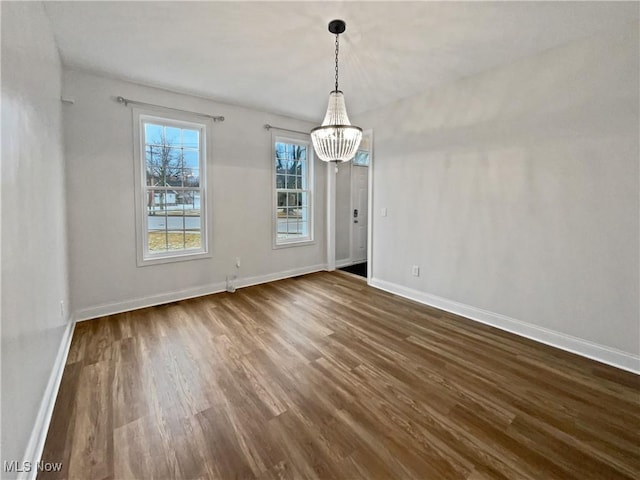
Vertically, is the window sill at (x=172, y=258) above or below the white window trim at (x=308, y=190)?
below

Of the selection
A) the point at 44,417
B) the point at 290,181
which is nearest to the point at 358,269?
the point at 290,181

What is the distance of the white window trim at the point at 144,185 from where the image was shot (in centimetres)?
345

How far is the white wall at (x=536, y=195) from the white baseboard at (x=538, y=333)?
12 millimetres

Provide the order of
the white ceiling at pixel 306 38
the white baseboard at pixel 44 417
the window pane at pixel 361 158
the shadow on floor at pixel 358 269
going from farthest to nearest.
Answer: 1. the window pane at pixel 361 158
2. the shadow on floor at pixel 358 269
3. the white ceiling at pixel 306 38
4. the white baseboard at pixel 44 417

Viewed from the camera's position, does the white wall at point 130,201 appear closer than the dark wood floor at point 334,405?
No

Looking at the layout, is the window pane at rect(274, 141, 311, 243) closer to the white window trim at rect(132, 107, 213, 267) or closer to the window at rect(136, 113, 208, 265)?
the white window trim at rect(132, 107, 213, 267)

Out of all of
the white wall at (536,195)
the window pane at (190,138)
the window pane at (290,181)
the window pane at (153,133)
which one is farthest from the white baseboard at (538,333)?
the window pane at (153,133)

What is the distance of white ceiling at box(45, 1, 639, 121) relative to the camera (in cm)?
212

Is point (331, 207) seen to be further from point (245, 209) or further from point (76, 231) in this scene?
point (76, 231)

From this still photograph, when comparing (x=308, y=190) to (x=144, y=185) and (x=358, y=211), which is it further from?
(x=144, y=185)

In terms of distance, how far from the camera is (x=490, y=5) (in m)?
2.07

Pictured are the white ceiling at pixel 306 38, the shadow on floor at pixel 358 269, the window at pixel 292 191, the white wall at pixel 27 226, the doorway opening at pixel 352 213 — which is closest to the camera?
the white wall at pixel 27 226

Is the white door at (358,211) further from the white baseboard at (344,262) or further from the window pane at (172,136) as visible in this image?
the window pane at (172,136)

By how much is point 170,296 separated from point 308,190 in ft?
9.10
